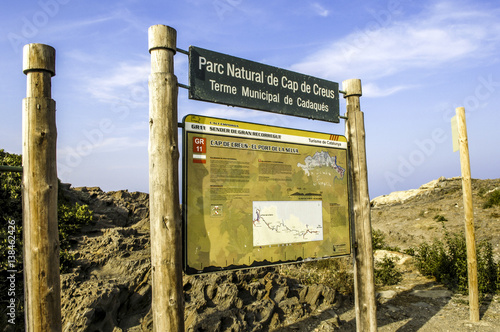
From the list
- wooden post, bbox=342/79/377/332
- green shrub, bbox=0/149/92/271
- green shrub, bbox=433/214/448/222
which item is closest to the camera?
wooden post, bbox=342/79/377/332

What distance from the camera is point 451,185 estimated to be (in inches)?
1010

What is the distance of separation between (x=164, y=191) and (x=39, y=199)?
1.10 m

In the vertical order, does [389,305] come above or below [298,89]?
below

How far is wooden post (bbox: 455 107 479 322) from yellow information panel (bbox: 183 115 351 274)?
8.49ft

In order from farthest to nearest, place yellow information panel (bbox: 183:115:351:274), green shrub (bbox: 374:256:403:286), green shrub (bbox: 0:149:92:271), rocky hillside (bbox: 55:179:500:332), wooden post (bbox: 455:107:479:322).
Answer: green shrub (bbox: 374:256:403:286) → green shrub (bbox: 0:149:92:271) → wooden post (bbox: 455:107:479:322) → rocky hillside (bbox: 55:179:500:332) → yellow information panel (bbox: 183:115:351:274)

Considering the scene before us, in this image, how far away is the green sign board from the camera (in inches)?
153

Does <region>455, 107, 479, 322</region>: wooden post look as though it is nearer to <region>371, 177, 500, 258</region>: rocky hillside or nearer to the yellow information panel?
the yellow information panel


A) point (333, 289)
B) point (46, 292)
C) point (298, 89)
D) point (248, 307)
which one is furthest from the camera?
point (333, 289)

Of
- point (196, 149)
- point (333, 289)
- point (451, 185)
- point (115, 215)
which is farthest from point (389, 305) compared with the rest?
point (451, 185)

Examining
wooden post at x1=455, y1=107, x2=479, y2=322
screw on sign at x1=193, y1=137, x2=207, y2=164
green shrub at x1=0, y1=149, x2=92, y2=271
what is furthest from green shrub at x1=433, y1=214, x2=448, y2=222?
screw on sign at x1=193, y1=137, x2=207, y2=164

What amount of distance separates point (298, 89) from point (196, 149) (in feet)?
5.96

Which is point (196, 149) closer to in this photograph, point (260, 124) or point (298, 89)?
point (260, 124)

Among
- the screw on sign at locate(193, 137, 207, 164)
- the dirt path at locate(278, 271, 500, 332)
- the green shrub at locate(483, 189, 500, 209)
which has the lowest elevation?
the dirt path at locate(278, 271, 500, 332)

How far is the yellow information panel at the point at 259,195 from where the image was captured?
3.75 m
